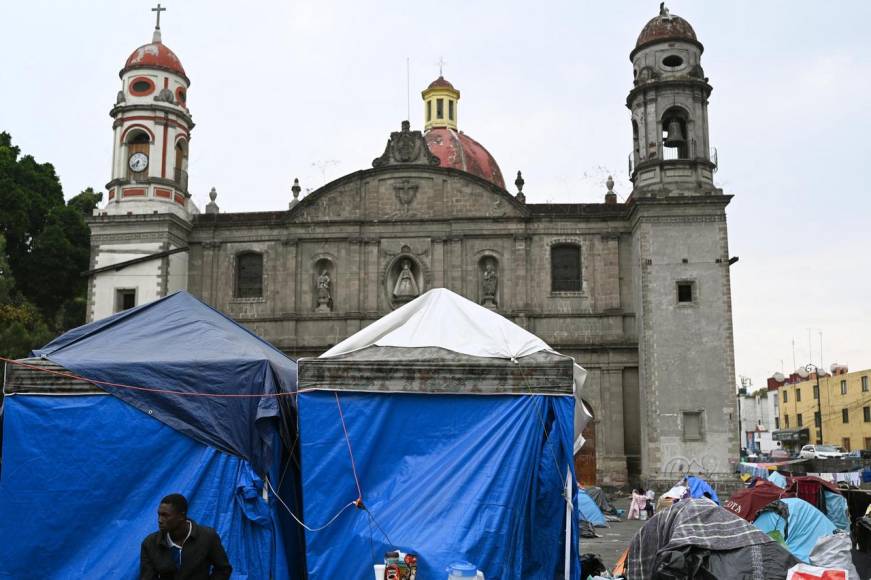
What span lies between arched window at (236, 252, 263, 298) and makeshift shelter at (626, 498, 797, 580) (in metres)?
23.2

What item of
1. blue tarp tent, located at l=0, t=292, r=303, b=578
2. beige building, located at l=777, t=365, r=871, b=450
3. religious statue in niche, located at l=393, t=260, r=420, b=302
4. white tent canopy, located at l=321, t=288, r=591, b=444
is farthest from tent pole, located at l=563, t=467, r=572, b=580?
Answer: beige building, located at l=777, t=365, r=871, b=450

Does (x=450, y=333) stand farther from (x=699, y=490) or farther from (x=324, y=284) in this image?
(x=324, y=284)

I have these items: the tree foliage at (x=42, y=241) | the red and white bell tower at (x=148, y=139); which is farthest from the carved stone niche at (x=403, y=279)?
the tree foliage at (x=42, y=241)

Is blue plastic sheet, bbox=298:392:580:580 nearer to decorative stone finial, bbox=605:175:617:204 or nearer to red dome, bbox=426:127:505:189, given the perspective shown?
decorative stone finial, bbox=605:175:617:204

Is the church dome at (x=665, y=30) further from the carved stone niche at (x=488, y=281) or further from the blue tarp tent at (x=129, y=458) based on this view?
the blue tarp tent at (x=129, y=458)

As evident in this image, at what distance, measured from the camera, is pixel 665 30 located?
27.7m

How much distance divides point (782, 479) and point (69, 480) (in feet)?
43.8

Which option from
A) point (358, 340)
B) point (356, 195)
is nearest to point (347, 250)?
point (356, 195)

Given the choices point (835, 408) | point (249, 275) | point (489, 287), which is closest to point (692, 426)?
point (489, 287)

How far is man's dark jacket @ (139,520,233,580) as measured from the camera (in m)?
6.45

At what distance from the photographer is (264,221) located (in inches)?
1126

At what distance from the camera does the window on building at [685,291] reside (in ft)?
84.5

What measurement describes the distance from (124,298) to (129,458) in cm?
1947

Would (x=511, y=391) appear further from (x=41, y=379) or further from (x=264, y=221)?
(x=264, y=221)
